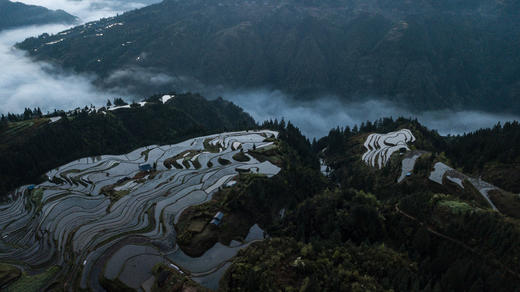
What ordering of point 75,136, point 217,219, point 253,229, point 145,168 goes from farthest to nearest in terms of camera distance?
1. point 75,136
2. point 145,168
3. point 253,229
4. point 217,219

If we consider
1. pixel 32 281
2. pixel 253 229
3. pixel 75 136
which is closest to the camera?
pixel 32 281

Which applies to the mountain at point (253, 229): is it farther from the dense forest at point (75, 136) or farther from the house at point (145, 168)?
the dense forest at point (75, 136)

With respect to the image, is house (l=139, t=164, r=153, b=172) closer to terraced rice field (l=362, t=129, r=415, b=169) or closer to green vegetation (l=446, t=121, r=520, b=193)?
terraced rice field (l=362, t=129, r=415, b=169)

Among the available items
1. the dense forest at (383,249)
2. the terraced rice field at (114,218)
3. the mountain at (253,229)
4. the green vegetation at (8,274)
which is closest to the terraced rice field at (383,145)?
the mountain at (253,229)

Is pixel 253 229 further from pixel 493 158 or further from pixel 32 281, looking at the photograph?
pixel 493 158

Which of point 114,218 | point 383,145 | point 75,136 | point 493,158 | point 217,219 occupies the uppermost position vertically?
point 75,136

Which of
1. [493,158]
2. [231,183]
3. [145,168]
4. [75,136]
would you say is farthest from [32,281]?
[493,158]

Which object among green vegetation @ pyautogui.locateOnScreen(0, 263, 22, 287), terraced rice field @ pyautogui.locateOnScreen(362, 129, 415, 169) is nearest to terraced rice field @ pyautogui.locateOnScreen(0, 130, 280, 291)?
green vegetation @ pyautogui.locateOnScreen(0, 263, 22, 287)

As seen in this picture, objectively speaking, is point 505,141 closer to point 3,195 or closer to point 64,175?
point 64,175
